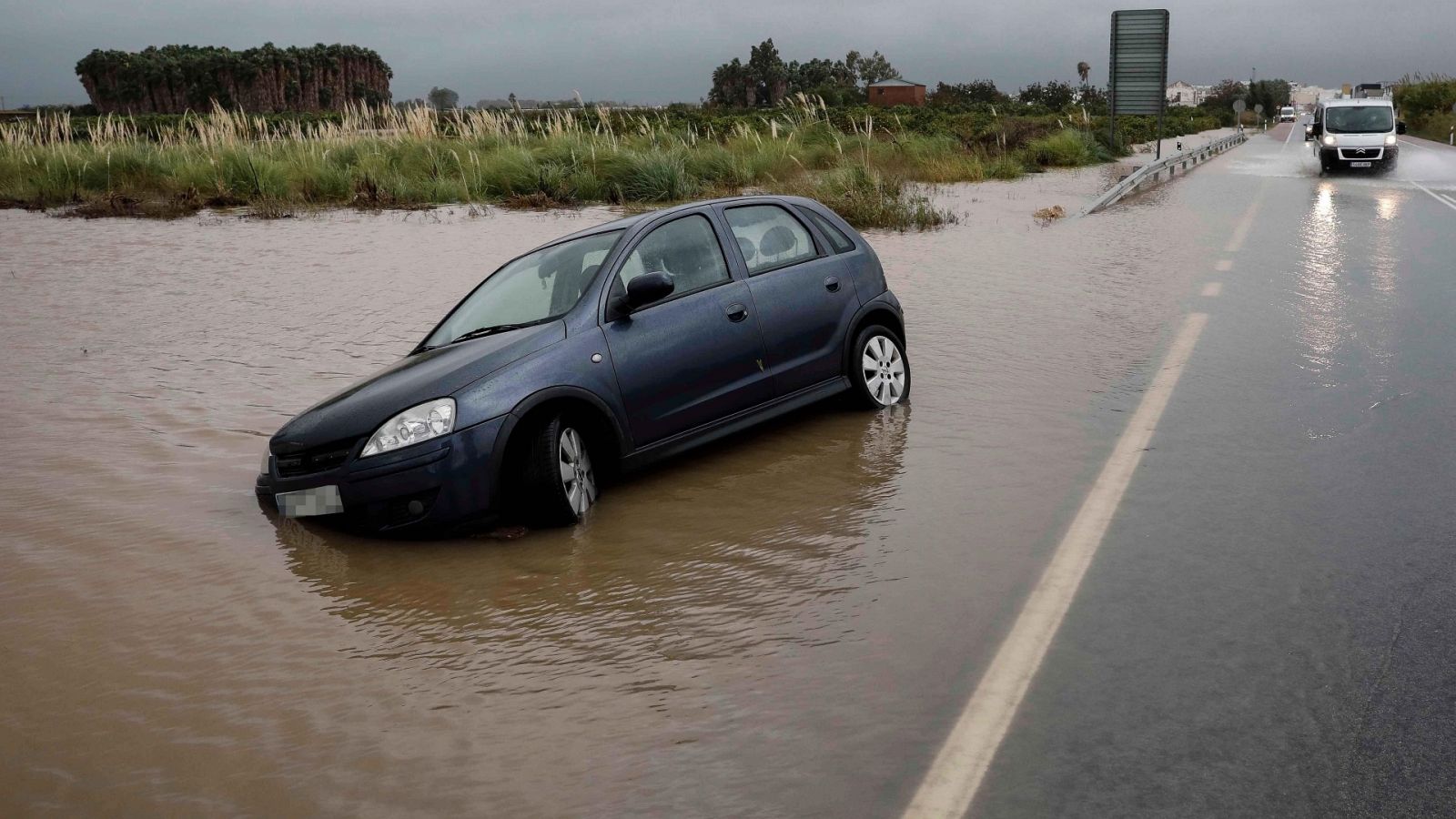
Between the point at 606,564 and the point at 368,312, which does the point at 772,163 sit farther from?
the point at 606,564

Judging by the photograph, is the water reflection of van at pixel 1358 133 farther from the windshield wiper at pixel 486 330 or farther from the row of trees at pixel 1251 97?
the row of trees at pixel 1251 97

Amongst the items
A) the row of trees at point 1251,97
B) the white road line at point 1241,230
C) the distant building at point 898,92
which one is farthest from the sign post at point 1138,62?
the row of trees at point 1251,97

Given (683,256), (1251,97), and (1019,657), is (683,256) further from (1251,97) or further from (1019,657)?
(1251,97)

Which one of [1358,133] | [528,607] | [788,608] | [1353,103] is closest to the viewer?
[788,608]

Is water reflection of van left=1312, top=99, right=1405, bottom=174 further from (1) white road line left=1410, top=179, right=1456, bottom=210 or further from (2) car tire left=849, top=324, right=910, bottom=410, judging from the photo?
(2) car tire left=849, top=324, right=910, bottom=410

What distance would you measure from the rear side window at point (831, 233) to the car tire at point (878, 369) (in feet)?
1.73

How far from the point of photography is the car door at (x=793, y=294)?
786 cm

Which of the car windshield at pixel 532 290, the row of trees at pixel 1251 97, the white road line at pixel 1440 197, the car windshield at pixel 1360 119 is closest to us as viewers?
the car windshield at pixel 532 290

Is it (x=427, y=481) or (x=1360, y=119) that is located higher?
(x=1360, y=119)

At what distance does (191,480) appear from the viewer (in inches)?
303

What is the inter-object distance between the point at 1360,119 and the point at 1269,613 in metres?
33.8

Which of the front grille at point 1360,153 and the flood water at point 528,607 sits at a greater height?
the front grille at point 1360,153

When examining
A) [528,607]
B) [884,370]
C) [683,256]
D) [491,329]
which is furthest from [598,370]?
[884,370]

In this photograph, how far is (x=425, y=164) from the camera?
30.5m
